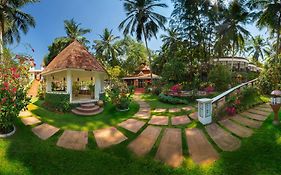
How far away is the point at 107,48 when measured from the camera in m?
33.6

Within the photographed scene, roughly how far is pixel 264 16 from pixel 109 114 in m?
18.0

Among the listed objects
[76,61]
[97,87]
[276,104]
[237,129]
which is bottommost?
[237,129]

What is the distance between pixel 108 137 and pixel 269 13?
18880mm

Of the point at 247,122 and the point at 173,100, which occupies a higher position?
the point at 173,100

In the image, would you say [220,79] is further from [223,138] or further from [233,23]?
[223,138]

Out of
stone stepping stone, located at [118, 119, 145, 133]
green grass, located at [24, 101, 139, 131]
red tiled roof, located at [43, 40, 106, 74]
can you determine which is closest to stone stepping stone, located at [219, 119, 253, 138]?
stone stepping stone, located at [118, 119, 145, 133]

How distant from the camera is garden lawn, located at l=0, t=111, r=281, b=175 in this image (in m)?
4.58

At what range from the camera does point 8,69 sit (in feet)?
20.6

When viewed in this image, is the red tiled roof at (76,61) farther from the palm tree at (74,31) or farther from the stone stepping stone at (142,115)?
the palm tree at (74,31)

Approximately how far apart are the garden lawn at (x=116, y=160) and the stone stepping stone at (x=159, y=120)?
218 centimetres

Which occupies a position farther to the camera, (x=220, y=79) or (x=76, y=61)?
(x=220, y=79)

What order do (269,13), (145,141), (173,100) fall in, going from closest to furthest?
(145,141) → (173,100) → (269,13)

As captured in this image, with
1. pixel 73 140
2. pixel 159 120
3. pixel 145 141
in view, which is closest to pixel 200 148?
pixel 145 141

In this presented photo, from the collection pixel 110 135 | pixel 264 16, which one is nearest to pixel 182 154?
pixel 110 135
